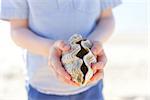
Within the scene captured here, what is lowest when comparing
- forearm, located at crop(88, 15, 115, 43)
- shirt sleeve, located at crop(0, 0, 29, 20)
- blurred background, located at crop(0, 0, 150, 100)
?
blurred background, located at crop(0, 0, 150, 100)

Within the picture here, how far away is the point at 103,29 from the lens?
94 centimetres

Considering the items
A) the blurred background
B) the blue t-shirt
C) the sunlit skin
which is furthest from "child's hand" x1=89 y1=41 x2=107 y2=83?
the blurred background

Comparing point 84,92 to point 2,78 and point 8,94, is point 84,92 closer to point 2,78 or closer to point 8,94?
point 8,94

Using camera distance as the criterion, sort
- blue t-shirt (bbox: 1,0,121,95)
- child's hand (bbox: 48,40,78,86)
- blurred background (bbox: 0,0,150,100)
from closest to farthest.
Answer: child's hand (bbox: 48,40,78,86)
blue t-shirt (bbox: 1,0,121,95)
blurred background (bbox: 0,0,150,100)

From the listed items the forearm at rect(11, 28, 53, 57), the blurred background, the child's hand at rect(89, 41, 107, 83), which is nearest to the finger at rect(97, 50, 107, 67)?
the child's hand at rect(89, 41, 107, 83)

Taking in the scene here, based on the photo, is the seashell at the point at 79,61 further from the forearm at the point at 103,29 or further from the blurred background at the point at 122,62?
the blurred background at the point at 122,62

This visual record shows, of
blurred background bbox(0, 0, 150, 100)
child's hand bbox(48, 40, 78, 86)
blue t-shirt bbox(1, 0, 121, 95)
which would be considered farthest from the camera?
blurred background bbox(0, 0, 150, 100)

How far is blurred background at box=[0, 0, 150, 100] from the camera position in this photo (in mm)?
1932

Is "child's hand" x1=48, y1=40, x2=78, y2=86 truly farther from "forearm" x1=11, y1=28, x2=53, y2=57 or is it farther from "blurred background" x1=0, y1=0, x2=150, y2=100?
"blurred background" x1=0, y1=0, x2=150, y2=100

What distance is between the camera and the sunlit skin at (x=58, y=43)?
30.7 inches

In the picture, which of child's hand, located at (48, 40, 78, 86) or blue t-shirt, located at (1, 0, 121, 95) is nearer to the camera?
child's hand, located at (48, 40, 78, 86)

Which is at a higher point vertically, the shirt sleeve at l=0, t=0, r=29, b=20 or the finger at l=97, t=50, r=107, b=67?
the shirt sleeve at l=0, t=0, r=29, b=20

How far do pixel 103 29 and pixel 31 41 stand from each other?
176mm

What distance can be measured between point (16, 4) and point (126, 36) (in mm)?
1937
